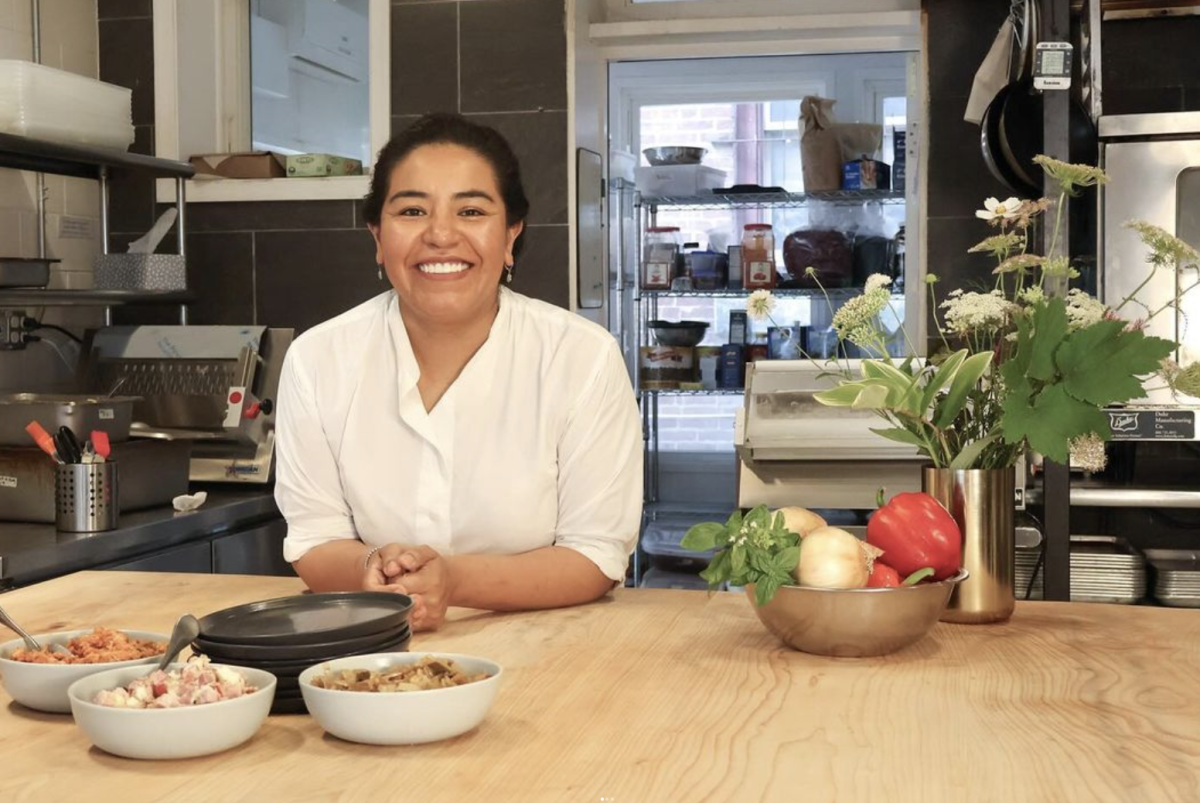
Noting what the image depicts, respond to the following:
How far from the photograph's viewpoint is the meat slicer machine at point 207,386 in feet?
10.9

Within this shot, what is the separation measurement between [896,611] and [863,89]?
3.71 metres

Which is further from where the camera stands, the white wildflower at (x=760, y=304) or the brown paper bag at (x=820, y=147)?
the brown paper bag at (x=820, y=147)

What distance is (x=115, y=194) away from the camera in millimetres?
3879

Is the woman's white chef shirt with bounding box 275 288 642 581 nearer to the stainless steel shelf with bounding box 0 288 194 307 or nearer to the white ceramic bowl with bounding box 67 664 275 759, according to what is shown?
the white ceramic bowl with bounding box 67 664 275 759

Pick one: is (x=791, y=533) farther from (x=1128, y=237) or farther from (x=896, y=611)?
(x=1128, y=237)

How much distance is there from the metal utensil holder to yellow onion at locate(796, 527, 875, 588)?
1761 mm

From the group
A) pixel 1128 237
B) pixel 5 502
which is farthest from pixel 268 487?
pixel 1128 237

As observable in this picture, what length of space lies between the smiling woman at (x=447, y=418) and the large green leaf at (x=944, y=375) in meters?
0.50

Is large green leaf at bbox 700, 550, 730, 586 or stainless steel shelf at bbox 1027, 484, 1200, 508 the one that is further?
stainless steel shelf at bbox 1027, 484, 1200, 508

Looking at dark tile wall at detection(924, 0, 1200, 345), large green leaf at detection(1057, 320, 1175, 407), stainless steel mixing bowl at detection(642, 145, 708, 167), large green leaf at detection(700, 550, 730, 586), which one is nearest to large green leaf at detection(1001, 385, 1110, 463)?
large green leaf at detection(1057, 320, 1175, 407)

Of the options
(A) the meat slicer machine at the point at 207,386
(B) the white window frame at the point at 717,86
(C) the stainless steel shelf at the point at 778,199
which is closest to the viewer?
(A) the meat slicer machine at the point at 207,386

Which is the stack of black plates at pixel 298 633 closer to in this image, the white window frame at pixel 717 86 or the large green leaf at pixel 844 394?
the large green leaf at pixel 844 394

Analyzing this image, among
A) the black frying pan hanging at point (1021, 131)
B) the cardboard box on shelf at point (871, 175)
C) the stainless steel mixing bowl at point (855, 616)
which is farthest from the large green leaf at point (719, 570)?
the cardboard box on shelf at point (871, 175)

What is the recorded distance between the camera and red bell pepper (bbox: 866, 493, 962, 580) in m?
1.41
